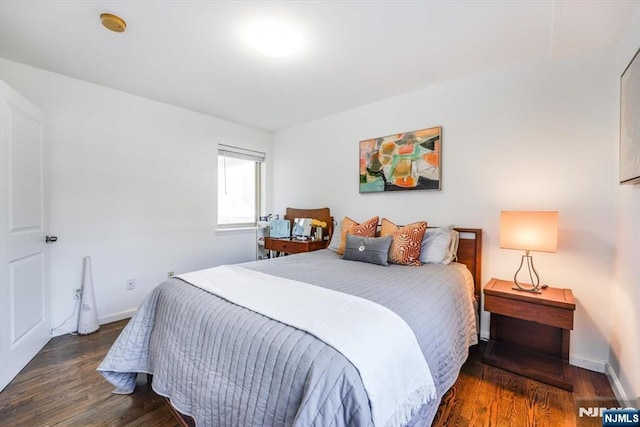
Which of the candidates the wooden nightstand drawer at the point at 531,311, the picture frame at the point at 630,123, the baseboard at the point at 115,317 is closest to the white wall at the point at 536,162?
the picture frame at the point at 630,123

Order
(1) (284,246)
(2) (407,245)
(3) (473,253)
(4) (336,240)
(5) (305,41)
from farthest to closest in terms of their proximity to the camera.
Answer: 1. (1) (284,246)
2. (4) (336,240)
3. (3) (473,253)
4. (2) (407,245)
5. (5) (305,41)

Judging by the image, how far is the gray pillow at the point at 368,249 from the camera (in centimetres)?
236

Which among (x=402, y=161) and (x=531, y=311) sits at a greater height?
(x=402, y=161)

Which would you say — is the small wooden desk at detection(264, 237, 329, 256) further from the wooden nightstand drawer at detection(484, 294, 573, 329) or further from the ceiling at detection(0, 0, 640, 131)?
the wooden nightstand drawer at detection(484, 294, 573, 329)

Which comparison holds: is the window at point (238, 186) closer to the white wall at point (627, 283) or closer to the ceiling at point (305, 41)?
the ceiling at point (305, 41)

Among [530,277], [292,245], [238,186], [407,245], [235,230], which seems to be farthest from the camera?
[238,186]

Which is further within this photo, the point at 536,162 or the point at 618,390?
the point at 536,162

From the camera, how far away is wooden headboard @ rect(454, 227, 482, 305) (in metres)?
2.46

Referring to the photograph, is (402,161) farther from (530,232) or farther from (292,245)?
(292,245)

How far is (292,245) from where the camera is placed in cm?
352

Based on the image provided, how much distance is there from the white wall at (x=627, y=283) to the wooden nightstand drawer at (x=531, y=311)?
28 centimetres

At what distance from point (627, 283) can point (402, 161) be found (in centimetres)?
189

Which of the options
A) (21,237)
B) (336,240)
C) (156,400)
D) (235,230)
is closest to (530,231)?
(336,240)

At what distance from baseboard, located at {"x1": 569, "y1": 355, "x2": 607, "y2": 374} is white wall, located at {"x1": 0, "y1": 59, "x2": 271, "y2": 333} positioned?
3.72m
